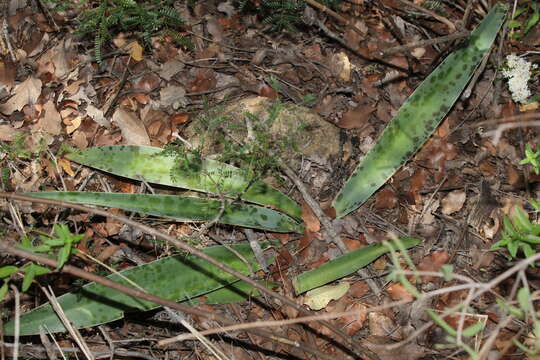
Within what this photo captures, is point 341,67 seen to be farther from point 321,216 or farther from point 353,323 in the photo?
point 353,323

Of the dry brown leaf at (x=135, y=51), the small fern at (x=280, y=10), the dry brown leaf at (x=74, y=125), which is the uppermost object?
the small fern at (x=280, y=10)

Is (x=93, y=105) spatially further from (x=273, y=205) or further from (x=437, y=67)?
(x=437, y=67)

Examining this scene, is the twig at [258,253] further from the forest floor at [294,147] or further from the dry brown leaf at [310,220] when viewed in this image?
the dry brown leaf at [310,220]

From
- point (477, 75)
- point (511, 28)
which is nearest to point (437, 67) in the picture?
point (477, 75)

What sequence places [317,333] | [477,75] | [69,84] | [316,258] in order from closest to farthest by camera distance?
[317,333], [316,258], [477,75], [69,84]

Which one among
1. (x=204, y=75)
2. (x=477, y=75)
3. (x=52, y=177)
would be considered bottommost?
(x=52, y=177)

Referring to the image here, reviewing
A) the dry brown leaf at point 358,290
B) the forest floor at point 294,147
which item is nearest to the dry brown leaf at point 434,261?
the forest floor at point 294,147
